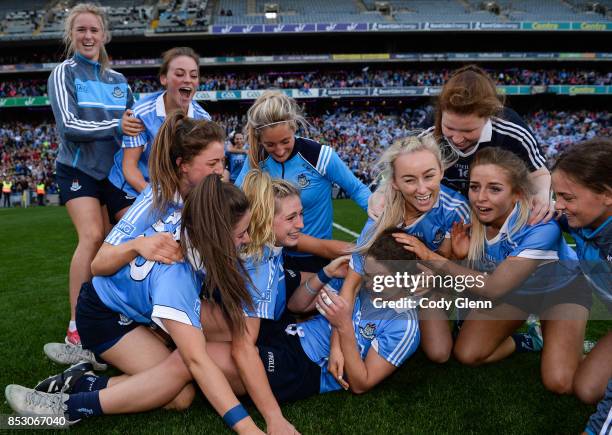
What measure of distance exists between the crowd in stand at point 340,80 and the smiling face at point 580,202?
1157 inches

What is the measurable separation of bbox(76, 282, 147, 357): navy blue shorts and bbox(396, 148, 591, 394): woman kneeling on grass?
5.24ft

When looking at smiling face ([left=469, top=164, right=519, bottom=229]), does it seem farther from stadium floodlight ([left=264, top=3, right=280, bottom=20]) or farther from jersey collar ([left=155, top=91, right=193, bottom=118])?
stadium floodlight ([left=264, top=3, right=280, bottom=20])

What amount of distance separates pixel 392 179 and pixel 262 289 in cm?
107

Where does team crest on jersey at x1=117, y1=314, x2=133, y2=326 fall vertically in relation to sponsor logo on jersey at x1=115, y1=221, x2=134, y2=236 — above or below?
below

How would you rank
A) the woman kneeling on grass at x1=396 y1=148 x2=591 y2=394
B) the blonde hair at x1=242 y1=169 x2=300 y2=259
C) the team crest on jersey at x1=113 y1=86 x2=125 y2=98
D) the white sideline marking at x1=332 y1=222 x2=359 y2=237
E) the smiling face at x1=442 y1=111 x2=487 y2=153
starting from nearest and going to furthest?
1. the blonde hair at x1=242 y1=169 x2=300 y2=259
2. the woman kneeling on grass at x1=396 y1=148 x2=591 y2=394
3. the smiling face at x1=442 y1=111 x2=487 y2=153
4. the team crest on jersey at x1=113 y1=86 x2=125 y2=98
5. the white sideline marking at x1=332 y1=222 x2=359 y2=237

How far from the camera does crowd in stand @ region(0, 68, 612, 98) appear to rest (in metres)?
31.1

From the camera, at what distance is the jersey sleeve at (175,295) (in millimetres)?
2221

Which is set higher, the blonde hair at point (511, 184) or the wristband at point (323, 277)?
the blonde hair at point (511, 184)

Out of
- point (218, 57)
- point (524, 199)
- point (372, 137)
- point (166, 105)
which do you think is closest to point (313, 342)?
point (524, 199)

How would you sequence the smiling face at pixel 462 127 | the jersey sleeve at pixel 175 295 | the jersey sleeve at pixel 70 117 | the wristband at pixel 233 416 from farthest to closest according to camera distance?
the jersey sleeve at pixel 70 117, the smiling face at pixel 462 127, the jersey sleeve at pixel 175 295, the wristband at pixel 233 416

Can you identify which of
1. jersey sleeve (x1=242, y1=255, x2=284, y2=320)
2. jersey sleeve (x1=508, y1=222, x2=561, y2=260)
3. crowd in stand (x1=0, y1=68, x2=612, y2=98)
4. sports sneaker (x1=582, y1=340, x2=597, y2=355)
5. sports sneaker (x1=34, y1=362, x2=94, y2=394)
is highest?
jersey sleeve (x1=508, y1=222, x2=561, y2=260)

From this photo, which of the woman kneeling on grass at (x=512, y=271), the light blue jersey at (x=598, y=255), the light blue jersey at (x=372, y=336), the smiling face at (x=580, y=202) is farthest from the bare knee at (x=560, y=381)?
the smiling face at (x=580, y=202)

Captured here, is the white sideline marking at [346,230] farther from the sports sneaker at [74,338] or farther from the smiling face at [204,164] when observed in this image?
the smiling face at [204,164]

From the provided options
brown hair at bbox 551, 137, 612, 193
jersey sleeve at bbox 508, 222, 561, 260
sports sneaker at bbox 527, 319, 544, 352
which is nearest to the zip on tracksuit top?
jersey sleeve at bbox 508, 222, 561, 260
